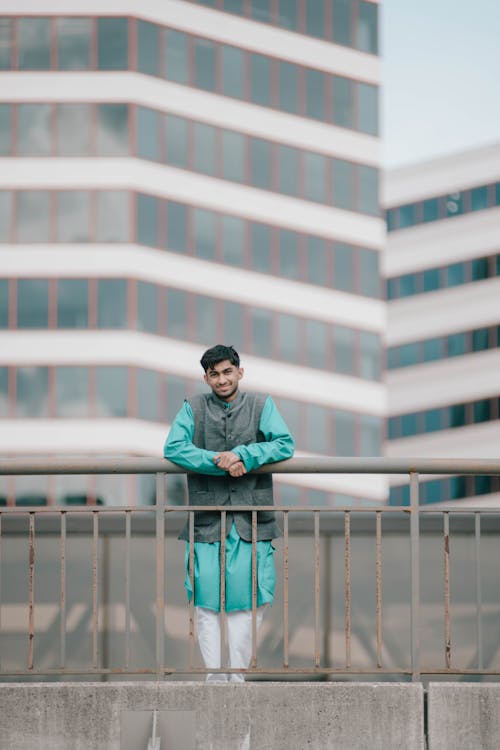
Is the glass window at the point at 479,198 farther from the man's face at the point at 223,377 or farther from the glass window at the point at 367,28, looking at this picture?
the man's face at the point at 223,377

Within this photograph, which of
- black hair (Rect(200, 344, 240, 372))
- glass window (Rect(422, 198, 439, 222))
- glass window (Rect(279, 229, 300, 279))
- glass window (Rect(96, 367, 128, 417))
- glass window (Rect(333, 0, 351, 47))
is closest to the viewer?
black hair (Rect(200, 344, 240, 372))

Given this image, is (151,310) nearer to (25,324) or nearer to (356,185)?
(25,324)

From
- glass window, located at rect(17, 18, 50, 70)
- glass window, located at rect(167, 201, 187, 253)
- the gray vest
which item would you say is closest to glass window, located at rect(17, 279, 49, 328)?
glass window, located at rect(167, 201, 187, 253)

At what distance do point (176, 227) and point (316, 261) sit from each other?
572cm

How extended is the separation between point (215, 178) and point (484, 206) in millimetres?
17598

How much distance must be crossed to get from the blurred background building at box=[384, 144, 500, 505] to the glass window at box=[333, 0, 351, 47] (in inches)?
473

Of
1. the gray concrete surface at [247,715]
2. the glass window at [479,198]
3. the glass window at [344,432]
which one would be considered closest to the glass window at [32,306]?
the glass window at [344,432]

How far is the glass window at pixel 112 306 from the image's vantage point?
51.7 meters

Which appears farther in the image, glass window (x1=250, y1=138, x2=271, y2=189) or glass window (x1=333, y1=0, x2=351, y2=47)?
glass window (x1=333, y1=0, x2=351, y2=47)

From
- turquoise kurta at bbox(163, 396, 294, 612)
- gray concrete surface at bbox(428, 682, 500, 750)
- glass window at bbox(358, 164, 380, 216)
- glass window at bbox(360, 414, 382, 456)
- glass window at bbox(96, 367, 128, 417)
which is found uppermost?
glass window at bbox(358, 164, 380, 216)

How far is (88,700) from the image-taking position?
271 inches

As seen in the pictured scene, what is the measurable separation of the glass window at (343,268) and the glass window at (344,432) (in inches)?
181

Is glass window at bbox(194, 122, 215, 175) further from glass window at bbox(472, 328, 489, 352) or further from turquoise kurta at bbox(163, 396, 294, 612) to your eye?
turquoise kurta at bbox(163, 396, 294, 612)

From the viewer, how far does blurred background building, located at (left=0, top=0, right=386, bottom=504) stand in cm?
5153
